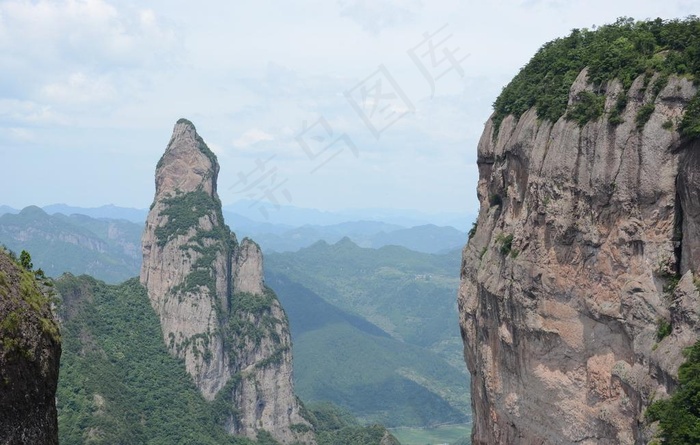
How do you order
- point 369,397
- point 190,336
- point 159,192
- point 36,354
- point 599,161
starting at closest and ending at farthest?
1. point 36,354
2. point 599,161
3. point 190,336
4. point 159,192
5. point 369,397

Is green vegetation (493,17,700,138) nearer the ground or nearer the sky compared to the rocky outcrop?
nearer the sky

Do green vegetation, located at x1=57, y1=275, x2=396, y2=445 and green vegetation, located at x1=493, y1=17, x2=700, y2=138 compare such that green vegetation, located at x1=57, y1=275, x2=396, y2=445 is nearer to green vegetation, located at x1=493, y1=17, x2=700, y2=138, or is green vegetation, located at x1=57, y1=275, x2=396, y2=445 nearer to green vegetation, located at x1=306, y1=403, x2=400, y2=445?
green vegetation, located at x1=306, y1=403, x2=400, y2=445

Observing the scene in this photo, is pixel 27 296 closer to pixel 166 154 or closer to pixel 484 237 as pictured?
pixel 484 237

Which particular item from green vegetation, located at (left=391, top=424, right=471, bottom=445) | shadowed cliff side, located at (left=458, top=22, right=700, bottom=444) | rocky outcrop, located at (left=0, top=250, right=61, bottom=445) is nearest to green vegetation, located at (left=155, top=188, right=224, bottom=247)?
shadowed cliff side, located at (left=458, top=22, right=700, bottom=444)

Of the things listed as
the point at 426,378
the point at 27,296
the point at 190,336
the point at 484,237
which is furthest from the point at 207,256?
the point at 426,378

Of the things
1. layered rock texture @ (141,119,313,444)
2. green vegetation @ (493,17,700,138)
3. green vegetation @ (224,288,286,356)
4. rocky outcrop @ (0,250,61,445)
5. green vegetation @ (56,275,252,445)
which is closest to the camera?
rocky outcrop @ (0,250,61,445)

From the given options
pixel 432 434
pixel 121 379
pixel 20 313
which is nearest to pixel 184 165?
pixel 121 379
